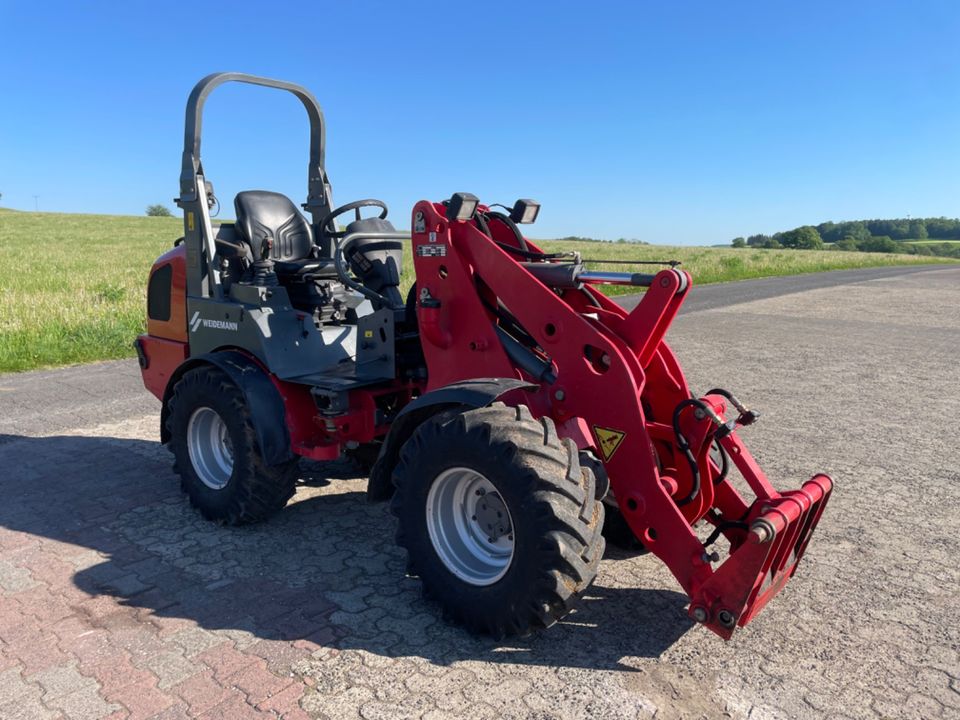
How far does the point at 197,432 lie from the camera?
501 cm

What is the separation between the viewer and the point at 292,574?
13.5 ft

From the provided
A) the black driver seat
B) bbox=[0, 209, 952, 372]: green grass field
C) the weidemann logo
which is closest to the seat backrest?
the black driver seat

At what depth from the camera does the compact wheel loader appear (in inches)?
128

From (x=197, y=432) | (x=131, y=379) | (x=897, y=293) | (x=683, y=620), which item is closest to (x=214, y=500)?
(x=197, y=432)

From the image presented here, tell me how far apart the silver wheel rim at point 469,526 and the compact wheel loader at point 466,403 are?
0.01 m

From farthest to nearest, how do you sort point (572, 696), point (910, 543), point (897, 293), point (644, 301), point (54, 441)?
point (897, 293) < point (54, 441) < point (910, 543) < point (644, 301) < point (572, 696)

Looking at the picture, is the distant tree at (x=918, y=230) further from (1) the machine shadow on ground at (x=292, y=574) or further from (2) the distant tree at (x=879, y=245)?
(1) the machine shadow on ground at (x=292, y=574)

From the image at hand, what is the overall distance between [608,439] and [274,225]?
2.95 meters

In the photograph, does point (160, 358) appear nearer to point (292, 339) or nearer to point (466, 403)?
point (292, 339)

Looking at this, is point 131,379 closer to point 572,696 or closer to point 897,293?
point 572,696

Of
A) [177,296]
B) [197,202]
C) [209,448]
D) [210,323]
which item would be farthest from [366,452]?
[197,202]

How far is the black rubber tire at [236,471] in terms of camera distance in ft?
14.9

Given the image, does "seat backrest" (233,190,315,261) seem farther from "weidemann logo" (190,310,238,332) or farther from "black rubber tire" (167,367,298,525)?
"black rubber tire" (167,367,298,525)

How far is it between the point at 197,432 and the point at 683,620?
10.4 ft
